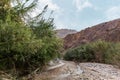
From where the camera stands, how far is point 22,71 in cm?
889

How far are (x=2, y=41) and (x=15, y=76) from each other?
1478 mm

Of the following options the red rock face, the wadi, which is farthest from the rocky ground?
the red rock face

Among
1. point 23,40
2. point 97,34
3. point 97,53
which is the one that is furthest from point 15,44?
point 97,34

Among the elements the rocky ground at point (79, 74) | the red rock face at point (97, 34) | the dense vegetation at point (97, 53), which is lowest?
the rocky ground at point (79, 74)

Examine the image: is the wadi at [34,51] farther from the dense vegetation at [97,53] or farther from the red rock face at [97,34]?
the red rock face at [97,34]

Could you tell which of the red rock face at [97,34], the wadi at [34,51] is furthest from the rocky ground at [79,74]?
the red rock face at [97,34]

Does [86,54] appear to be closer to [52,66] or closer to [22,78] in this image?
[52,66]

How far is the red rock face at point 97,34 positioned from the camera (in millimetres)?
16125

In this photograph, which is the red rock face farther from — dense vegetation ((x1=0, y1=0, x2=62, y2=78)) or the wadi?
dense vegetation ((x1=0, y1=0, x2=62, y2=78))

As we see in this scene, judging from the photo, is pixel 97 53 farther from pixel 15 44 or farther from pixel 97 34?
pixel 15 44

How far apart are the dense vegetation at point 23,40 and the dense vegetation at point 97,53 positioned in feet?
11.3

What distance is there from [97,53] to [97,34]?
4.42 metres

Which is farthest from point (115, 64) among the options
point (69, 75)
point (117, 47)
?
point (69, 75)

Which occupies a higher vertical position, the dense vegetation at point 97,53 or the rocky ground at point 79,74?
the dense vegetation at point 97,53
